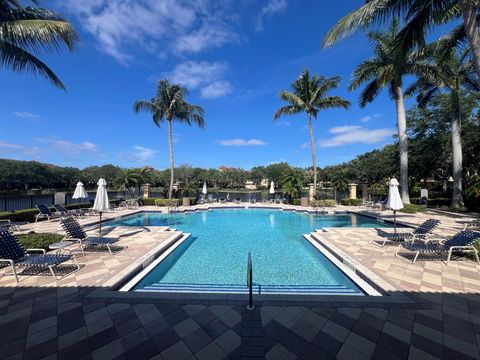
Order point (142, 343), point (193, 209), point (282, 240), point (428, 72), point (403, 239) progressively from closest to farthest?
point (142, 343)
point (403, 239)
point (282, 240)
point (428, 72)
point (193, 209)

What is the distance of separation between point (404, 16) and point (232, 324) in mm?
10271

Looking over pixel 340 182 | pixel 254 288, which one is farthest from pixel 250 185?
pixel 254 288

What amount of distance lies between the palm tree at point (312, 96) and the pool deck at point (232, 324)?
61.5 feet

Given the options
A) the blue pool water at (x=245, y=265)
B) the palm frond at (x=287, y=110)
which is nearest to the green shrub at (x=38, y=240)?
the blue pool water at (x=245, y=265)

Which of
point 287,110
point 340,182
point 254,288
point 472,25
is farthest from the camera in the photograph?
point 340,182

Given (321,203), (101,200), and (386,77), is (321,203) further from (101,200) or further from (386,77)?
(101,200)

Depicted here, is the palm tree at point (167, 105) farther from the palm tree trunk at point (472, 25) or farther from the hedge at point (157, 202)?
the palm tree trunk at point (472, 25)

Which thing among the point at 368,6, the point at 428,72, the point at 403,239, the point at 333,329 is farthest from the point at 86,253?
the point at 428,72

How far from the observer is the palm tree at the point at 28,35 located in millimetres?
7320

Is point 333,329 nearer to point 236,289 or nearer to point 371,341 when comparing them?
point 371,341

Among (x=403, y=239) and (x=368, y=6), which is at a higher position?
(x=368, y=6)

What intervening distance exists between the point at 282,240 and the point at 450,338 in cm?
708

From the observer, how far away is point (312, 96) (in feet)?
71.1

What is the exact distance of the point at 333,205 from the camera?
2161cm
